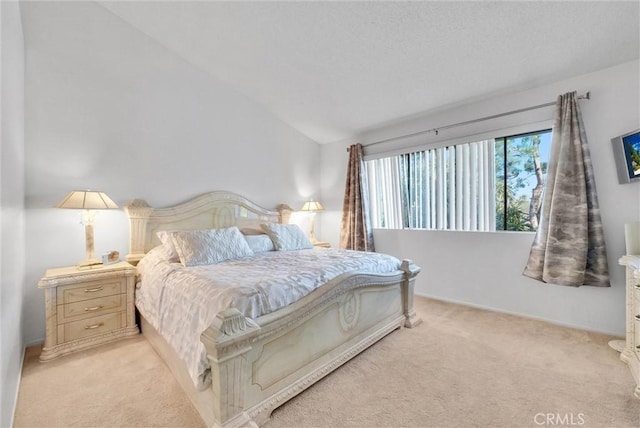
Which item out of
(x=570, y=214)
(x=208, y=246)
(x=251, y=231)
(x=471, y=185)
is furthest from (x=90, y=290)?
(x=570, y=214)

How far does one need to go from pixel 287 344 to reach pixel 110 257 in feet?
6.76

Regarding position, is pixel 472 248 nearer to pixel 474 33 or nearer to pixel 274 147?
pixel 474 33

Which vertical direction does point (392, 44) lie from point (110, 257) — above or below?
above

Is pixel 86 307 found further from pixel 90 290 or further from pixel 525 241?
pixel 525 241

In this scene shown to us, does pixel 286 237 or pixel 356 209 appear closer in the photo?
pixel 286 237

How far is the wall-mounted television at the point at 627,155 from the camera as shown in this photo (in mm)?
2221

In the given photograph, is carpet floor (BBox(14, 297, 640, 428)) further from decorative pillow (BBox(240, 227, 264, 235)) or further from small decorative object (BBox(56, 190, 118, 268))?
decorative pillow (BBox(240, 227, 264, 235))

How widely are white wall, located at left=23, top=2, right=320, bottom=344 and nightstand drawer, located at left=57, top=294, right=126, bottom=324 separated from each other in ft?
1.56

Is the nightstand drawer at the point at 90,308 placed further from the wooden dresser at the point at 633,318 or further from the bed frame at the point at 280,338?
the wooden dresser at the point at 633,318

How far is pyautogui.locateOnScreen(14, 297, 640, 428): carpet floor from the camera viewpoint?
4.96 ft

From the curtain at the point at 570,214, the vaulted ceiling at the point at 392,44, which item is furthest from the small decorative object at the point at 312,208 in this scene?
the curtain at the point at 570,214

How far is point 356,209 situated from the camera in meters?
4.16

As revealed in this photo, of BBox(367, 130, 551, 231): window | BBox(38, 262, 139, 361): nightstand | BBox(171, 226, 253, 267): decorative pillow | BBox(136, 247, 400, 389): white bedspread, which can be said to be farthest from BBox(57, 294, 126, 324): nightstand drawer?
BBox(367, 130, 551, 231): window

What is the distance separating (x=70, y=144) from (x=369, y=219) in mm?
3543
